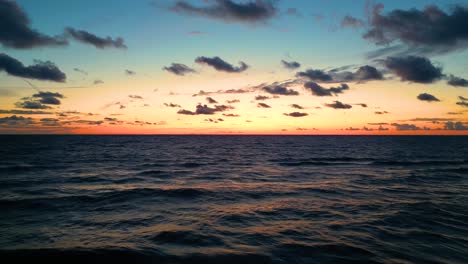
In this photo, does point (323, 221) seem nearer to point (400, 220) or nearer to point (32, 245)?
point (400, 220)

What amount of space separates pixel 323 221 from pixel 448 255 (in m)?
4.88

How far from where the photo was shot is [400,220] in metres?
13.3

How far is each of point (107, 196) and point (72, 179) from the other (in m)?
9.78

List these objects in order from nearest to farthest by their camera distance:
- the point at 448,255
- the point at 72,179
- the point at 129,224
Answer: the point at 448,255
the point at 129,224
the point at 72,179

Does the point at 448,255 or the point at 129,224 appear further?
the point at 129,224

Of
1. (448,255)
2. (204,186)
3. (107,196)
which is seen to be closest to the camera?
(448,255)

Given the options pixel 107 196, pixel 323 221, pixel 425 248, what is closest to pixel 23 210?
pixel 107 196

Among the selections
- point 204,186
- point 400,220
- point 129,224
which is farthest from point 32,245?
point 400,220

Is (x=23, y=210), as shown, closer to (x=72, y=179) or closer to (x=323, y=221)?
(x=72, y=179)

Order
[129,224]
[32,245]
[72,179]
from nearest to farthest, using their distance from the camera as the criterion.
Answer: [32,245]
[129,224]
[72,179]

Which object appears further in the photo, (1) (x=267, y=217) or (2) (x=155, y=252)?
(1) (x=267, y=217)

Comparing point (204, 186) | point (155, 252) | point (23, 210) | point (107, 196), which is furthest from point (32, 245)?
point (204, 186)

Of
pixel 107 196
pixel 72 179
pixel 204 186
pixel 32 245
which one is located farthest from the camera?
pixel 72 179

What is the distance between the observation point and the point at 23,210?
1548 centimetres
